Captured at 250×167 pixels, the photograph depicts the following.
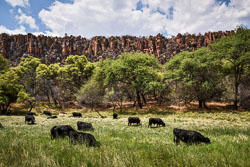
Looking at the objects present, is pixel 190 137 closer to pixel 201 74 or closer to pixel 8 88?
pixel 201 74

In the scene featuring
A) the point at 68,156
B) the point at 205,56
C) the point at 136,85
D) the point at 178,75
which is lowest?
the point at 68,156

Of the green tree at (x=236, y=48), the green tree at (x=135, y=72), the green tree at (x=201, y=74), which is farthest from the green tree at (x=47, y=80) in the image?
the green tree at (x=236, y=48)

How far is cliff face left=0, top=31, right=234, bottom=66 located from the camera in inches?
4213

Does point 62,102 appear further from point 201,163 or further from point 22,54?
point 22,54

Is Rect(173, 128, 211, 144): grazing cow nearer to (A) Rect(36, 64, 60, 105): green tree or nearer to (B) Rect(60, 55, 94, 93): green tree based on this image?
(A) Rect(36, 64, 60, 105): green tree

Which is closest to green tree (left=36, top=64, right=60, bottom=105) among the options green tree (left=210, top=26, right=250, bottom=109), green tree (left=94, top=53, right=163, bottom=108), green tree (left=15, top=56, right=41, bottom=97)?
green tree (left=15, top=56, right=41, bottom=97)

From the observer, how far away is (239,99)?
33.3 meters

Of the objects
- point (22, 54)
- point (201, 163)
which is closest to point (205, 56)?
point (201, 163)

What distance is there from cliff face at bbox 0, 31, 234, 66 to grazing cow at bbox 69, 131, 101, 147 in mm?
101862

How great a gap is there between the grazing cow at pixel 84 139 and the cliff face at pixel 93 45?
334 ft

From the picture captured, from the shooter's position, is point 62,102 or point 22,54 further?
point 22,54

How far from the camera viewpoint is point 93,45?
414 feet

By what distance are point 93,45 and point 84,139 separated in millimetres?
130260

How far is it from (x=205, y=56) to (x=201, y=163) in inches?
1305
